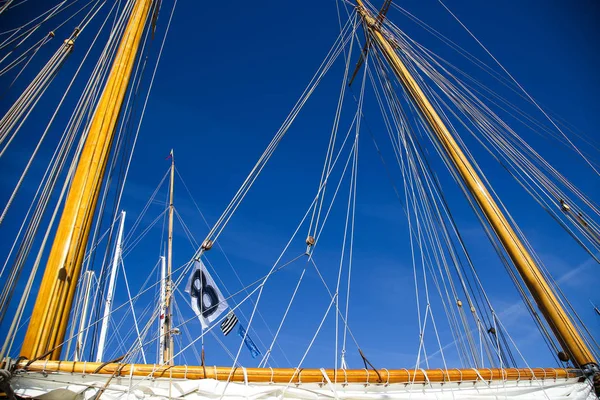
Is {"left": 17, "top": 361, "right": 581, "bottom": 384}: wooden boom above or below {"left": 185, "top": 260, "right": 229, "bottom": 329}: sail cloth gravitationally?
below

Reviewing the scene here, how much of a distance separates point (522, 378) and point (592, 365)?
5.29ft

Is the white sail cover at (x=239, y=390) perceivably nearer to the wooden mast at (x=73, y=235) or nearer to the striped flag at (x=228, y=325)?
the wooden mast at (x=73, y=235)

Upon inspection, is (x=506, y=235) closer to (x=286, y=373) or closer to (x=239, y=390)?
(x=286, y=373)

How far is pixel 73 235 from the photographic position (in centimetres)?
468

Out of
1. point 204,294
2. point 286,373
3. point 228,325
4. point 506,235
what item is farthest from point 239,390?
point 228,325

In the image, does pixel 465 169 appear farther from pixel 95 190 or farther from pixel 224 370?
pixel 95 190

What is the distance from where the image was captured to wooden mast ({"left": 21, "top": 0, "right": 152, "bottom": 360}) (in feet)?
12.8

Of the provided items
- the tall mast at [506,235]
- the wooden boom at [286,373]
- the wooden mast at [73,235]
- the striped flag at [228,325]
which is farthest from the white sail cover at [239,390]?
the striped flag at [228,325]

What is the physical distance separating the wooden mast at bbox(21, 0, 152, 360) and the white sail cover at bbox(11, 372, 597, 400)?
0.37m

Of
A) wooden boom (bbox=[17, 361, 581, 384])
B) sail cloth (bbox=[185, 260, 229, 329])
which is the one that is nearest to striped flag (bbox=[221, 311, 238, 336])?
sail cloth (bbox=[185, 260, 229, 329])

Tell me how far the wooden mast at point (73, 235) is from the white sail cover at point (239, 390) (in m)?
0.37

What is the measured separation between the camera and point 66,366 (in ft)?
11.9

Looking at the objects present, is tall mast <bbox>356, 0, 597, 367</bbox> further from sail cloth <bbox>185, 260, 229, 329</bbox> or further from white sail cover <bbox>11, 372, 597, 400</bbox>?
sail cloth <bbox>185, 260, 229, 329</bbox>

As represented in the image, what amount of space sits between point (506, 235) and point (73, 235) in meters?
8.40
